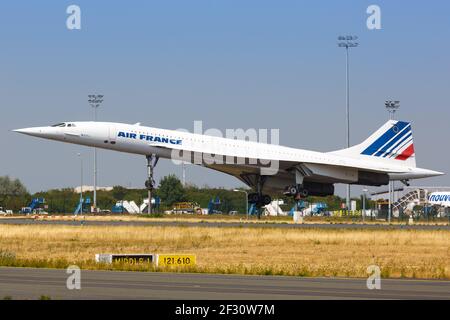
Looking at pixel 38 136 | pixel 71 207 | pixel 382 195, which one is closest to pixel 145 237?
pixel 38 136

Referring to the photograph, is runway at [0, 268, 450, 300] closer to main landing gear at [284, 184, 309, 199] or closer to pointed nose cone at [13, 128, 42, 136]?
pointed nose cone at [13, 128, 42, 136]

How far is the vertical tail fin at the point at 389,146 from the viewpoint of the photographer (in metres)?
68.9

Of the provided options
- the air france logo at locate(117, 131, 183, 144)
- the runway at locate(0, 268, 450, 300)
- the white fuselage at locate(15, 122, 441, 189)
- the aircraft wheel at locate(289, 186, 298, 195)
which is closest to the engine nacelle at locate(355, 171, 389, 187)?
the white fuselage at locate(15, 122, 441, 189)

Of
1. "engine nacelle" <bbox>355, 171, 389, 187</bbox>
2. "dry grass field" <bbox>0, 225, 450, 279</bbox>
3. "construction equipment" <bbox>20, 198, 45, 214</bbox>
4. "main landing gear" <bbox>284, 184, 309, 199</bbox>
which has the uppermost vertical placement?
"engine nacelle" <bbox>355, 171, 389, 187</bbox>

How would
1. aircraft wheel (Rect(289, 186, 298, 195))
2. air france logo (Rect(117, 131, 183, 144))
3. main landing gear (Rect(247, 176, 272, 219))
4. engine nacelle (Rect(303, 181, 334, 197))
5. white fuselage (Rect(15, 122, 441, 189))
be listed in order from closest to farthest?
white fuselage (Rect(15, 122, 441, 189)), air france logo (Rect(117, 131, 183, 144)), aircraft wheel (Rect(289, 186, 298, 195)), engine nacelle (Rect(303, 181, 334, 197)), main landing gear (Rect(247, 176, 272, 219))

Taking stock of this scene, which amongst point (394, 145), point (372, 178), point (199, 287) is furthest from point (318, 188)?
point (199, 287)

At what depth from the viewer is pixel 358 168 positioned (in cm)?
6688

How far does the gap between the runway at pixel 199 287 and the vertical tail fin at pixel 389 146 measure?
148 ft

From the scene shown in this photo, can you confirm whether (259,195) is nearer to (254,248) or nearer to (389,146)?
(389,146)

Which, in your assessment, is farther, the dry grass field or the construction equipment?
the construction equipment

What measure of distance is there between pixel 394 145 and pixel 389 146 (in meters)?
0.45

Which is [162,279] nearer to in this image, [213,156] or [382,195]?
[213,156]

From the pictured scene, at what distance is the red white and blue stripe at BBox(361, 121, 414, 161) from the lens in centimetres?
6888
